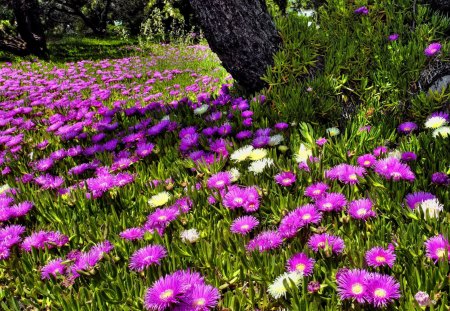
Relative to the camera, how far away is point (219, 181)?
1906mm

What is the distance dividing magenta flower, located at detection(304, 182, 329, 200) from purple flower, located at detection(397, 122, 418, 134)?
81 centimetres

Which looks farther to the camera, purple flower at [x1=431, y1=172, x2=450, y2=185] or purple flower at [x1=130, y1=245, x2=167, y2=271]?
purple flower at [x1=431, y1=172, x2=450, y2=185]

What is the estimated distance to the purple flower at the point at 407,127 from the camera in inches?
86.7

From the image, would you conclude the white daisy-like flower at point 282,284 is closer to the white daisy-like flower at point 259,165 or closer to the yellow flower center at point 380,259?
the yellow flower center at point 380,259

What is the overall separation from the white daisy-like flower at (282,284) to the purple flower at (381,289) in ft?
0.68

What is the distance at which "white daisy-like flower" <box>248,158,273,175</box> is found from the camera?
1.97 meters

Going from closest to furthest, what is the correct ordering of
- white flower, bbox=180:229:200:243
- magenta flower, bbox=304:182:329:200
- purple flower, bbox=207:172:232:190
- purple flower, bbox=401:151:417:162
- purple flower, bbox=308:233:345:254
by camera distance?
1. purple flower, bbox=308:233:345:254
2. white flower, bbox=180:229:200:243
3. magenta flower, bbox=304:182:329:200
4. purple flower, bbox=401:151:417:162
5. purple flower, bbox=207:172:232:190

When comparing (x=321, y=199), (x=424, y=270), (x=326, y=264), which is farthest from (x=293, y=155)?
(x=424, y=270)

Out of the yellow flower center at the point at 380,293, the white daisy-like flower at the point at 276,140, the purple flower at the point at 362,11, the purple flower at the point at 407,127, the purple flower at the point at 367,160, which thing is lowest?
the yellow flower center at the point at 380,293

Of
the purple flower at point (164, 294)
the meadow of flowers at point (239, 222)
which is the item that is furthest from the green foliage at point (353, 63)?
the purple flower at point (164, 294)

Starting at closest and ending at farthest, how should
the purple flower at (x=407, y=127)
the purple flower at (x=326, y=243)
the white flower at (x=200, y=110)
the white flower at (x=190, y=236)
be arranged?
the purple flower at (x=326, y=243) → the white flower at (x=190, y=236) → the purple flower at (x=407, y=127) → the white flower at (x=200, y=110)

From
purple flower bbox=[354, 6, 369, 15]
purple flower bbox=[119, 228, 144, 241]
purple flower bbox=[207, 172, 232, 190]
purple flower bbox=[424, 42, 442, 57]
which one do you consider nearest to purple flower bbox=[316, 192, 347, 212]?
purple flower bbox=[207, 172, 232, 190]

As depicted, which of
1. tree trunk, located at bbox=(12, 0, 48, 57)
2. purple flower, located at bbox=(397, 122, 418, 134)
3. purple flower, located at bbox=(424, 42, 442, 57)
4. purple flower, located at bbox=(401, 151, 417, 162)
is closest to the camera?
purple flower, located at bbox=(401, 151, 417, 162)

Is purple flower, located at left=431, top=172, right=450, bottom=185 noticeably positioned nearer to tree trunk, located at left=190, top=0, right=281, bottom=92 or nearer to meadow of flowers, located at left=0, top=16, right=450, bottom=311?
meadow of flowers, located at left=0, top=16, right=450, bottom=311
